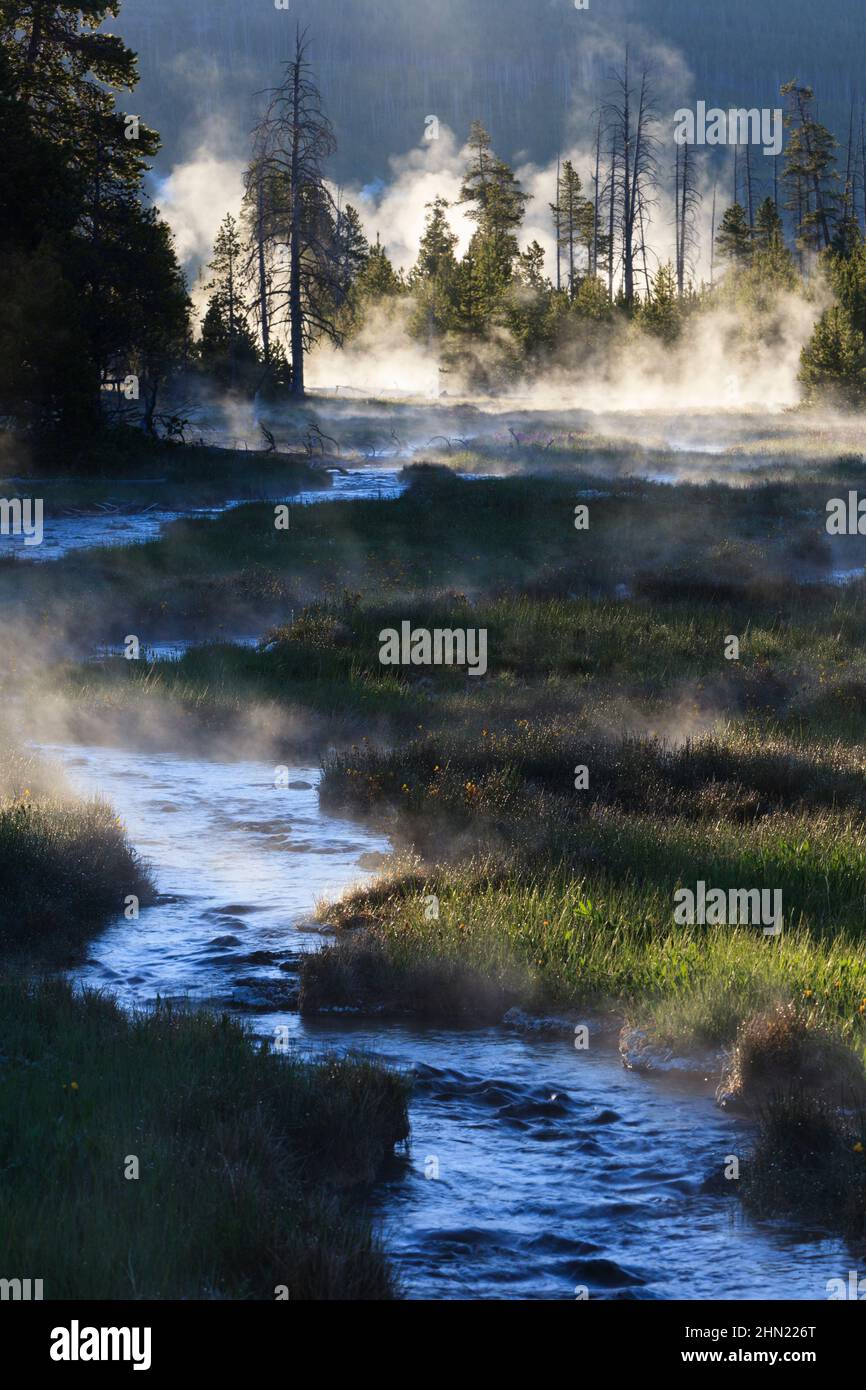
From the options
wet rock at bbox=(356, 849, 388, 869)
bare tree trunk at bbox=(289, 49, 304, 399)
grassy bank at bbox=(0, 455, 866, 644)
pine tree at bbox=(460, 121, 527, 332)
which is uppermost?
pine tree at bbox=(460, 121, 527, 332)

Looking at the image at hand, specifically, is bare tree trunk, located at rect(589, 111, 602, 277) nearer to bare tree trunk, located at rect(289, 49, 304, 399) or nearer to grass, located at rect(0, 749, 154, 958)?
bare tree trunk, located at rect(289, 49, 304, 399)

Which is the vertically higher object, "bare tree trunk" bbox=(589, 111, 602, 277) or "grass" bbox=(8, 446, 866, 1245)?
"bare tree trunk" bbox=(589, 111, 602, 277)

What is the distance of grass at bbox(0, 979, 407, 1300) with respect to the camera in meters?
4.46

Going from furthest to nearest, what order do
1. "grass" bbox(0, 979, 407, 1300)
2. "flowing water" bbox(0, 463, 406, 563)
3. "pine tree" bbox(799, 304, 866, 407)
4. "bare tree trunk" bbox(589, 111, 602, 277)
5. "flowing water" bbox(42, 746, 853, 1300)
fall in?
1. "bare tree trunk" bbox(589, 111, 602, 277)
2. "pine tree" bbox(799, 304, 866, 407)
3. "flowing water" bbox(0, 463, 406, 563)
4. "flowing water" bbox(42, 746, 853, 1300)
5. "grass" bbox(0, 979, 407, 1300)

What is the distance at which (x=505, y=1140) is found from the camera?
6.17 m

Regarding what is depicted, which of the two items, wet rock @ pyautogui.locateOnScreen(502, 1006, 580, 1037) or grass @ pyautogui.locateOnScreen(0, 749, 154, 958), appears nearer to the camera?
wet rock @ pyautogui.locateOnScreen(502, 1006, 580, 1037)

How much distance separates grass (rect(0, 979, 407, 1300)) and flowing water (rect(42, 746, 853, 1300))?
320 mm

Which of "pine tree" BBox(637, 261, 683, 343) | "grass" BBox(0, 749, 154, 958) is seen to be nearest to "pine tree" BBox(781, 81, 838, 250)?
"pine tree" BBox(637, 261, 683, 343)

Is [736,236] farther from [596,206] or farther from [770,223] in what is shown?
[596,206]

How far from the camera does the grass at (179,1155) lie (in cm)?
446

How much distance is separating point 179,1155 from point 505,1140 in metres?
1.52

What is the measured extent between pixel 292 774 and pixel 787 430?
48378 millimetres

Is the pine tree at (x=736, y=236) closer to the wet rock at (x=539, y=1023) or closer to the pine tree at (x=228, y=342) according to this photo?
the pine tree at (x=228, y=342)
